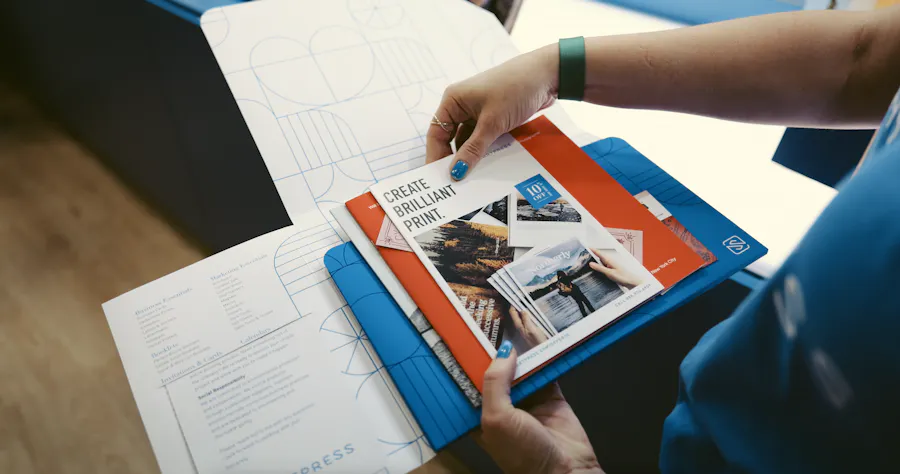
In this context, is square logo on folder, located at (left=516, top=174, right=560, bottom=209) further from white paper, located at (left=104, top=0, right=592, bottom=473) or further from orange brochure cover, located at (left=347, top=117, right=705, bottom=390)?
white paper, located at (left=104, top=0, right=592, bottom=473)

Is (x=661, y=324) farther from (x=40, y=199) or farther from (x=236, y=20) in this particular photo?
(x=40, y=199)

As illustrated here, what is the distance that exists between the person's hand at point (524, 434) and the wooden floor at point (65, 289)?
2.44ft

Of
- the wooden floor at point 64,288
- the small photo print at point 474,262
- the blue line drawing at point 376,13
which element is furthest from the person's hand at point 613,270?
the wooden floor at point 64,288

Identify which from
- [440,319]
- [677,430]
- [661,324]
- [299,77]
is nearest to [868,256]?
[677,430]

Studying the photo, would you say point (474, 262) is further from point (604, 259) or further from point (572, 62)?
point (572, 62)

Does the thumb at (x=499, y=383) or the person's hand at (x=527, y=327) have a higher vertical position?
the person's hand at (x=527, y=327)

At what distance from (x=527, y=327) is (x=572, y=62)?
389 millimetres

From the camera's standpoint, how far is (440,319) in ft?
1.77

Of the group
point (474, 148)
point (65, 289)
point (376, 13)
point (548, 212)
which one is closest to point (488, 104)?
point (474, 148)

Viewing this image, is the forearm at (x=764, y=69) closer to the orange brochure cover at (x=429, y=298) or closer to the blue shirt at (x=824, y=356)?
the blue shirt at (x=824, y=356)

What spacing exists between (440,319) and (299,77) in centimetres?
50

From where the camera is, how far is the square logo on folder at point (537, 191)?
2.09 ft

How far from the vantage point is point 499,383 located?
1.59 feet

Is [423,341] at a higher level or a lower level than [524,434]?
higher
